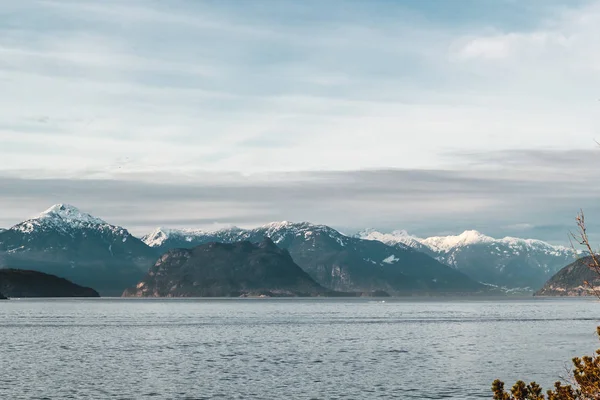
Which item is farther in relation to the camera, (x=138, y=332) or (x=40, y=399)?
(x=138, y=332)

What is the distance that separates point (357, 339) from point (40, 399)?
80885mm

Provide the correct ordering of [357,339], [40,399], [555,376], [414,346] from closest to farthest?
[40,399], [555,376], [414,346], [357,339]

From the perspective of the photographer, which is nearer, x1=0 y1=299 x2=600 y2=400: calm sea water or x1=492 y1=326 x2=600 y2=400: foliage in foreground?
x1=492 y1=326 x2=600 y2=400: foliage in foreground

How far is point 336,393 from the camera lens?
71125 mm

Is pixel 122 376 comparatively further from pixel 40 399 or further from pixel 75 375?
pixel 40 399

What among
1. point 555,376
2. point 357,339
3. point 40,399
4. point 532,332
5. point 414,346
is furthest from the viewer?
point 532,332

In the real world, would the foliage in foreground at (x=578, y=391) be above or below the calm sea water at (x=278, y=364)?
above

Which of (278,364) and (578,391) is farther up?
(578,391)

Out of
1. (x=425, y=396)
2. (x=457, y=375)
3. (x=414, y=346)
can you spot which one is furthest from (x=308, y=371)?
(x=414, y=346)

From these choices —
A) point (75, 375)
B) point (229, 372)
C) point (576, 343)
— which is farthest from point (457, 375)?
point (576, 343)

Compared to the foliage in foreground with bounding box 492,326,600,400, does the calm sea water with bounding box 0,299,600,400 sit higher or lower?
lower

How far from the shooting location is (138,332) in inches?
6545

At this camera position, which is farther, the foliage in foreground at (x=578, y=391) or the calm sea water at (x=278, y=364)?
the calm sea water at (x=278, y=364)

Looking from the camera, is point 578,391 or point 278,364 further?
point 278,364
